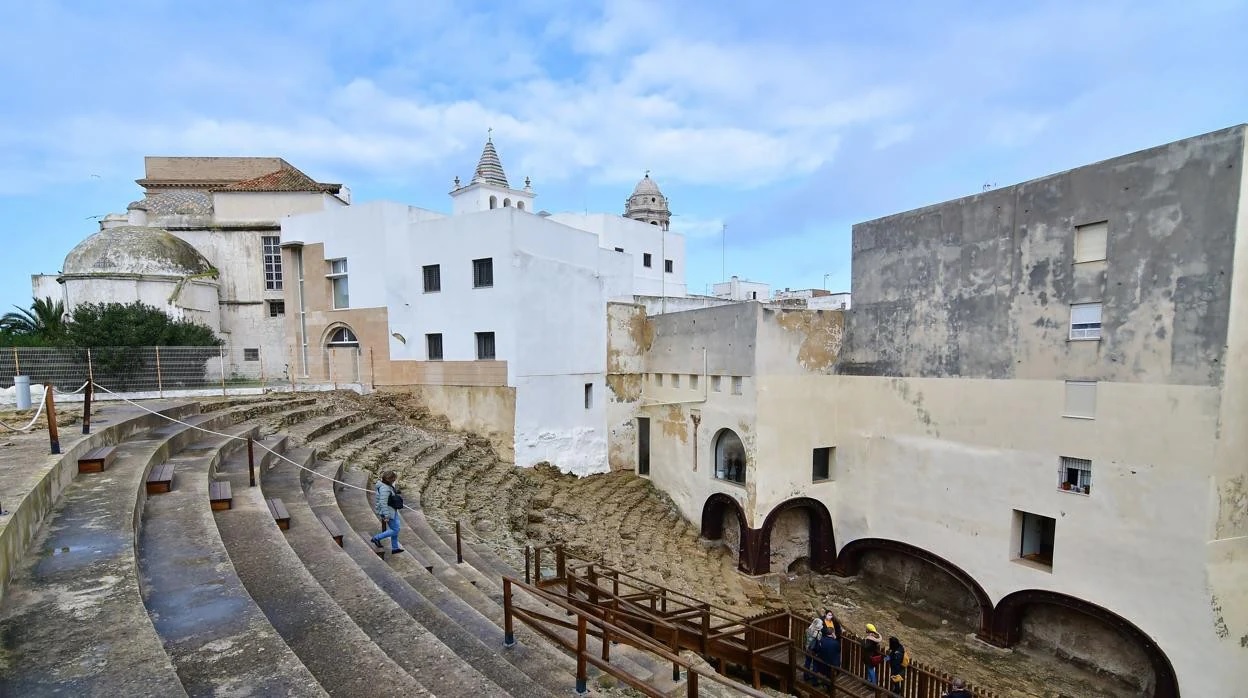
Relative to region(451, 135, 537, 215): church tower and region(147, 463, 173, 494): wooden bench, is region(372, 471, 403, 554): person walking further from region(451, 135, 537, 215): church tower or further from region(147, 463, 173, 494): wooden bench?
region(451, 135, 537, 215): church tower

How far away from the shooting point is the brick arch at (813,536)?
46.9 ft

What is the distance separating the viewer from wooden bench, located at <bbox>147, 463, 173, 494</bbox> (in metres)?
6.56

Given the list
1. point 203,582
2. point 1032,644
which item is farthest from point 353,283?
point 1032,644

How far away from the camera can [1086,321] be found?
10547mm

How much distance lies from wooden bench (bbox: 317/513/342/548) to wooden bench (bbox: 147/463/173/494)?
1.72 m

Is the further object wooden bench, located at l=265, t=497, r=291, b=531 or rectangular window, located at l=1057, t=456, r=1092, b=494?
rectangular window, located at l=1057, t=456, r=1092, b=494

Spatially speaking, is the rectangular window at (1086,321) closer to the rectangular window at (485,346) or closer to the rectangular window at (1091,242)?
the rectangular window at (1091,242)

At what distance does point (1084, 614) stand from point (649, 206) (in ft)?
99.1

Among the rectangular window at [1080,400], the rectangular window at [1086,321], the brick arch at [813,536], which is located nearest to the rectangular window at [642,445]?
the brick arch at [813,536]

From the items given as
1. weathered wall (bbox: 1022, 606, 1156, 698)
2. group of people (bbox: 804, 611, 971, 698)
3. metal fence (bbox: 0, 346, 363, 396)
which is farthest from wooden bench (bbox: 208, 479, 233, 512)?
weathered wall (bbox: 1022, 606, 1156, 698)

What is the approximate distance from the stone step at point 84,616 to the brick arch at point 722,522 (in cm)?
1219

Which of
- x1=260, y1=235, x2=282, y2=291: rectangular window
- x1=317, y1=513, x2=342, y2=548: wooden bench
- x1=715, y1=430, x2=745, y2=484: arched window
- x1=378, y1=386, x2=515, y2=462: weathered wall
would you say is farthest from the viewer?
x1=260, y1=235, x2=282, y2=291: rectangular window

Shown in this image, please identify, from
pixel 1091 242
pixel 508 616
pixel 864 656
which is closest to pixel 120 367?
pixel 508 616

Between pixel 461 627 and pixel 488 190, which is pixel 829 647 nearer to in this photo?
pixel 461 627
